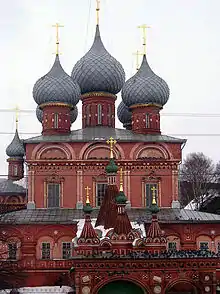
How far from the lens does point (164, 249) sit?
21891mm

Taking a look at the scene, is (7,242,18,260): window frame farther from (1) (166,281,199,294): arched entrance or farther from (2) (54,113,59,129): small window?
(1) (166,281,199,294): arched entrance

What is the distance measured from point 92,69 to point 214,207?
1623 centimetres

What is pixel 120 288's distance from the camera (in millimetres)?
20594

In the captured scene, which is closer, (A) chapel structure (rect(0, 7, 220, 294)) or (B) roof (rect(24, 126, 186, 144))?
(A) chapel structure (rect(0, 7, 220, 294))

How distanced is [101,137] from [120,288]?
9.45m

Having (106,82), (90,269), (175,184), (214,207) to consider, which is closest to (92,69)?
(106,82)

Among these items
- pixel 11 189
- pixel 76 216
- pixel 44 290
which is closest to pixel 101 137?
pixel 76 216

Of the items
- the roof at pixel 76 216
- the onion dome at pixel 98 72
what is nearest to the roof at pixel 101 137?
the onion dome at pixel 98 72

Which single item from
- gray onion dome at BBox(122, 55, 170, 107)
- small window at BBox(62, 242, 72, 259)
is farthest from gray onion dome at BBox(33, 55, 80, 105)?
small window at BBox(62, 242, 72, 259)

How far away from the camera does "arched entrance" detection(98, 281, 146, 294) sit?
20547 millimetres

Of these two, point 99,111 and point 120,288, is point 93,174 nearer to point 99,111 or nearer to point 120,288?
point 99,111

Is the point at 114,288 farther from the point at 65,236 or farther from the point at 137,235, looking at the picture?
the point at 65,236

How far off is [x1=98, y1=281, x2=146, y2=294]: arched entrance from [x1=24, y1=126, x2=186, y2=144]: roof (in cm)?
894

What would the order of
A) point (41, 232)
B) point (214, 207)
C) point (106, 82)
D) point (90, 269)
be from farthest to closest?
point (214, 207) → point (106, 82) → point (41, 232) → point (90, 269)
